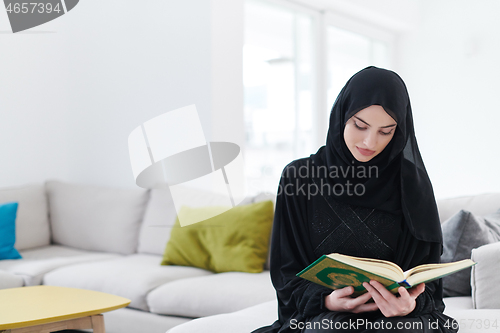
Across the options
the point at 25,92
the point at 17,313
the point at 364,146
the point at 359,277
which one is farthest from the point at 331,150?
the point at 25,92

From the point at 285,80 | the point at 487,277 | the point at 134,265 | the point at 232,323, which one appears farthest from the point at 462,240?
the point at 285,80

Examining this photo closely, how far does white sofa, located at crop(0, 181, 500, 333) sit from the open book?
0.45 metres

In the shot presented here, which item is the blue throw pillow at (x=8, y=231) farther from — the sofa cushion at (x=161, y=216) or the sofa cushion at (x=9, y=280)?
the sofa cushion at (x=161, y=216)

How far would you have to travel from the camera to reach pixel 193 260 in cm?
254

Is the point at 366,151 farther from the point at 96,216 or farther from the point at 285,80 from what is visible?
the point at 285,80

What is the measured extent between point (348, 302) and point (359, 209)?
11.1 inches

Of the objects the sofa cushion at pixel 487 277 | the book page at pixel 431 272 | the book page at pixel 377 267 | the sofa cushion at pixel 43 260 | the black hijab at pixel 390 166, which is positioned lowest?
the sofa cushion at pixel 43 260

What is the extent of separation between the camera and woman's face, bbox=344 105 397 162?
1.25 m

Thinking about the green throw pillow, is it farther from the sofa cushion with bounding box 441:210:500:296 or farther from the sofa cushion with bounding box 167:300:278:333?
the sofa cushion with bounding box 441:210:500:296

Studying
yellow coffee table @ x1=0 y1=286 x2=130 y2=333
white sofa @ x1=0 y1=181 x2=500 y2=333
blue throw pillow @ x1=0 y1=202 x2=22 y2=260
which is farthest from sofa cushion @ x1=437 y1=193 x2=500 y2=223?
blue throw pillow @ x1=0 y1=202 x2=22 y2=260

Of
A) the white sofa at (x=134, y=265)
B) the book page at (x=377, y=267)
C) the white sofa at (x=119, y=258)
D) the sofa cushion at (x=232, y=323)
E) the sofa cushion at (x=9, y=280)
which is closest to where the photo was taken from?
the book page at (x=377, y=267)

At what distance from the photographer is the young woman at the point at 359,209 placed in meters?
1.25

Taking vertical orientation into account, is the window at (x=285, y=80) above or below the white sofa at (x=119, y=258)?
above

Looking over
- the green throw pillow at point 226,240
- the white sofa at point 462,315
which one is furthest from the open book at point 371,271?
the green throw pillow at point 226,240
